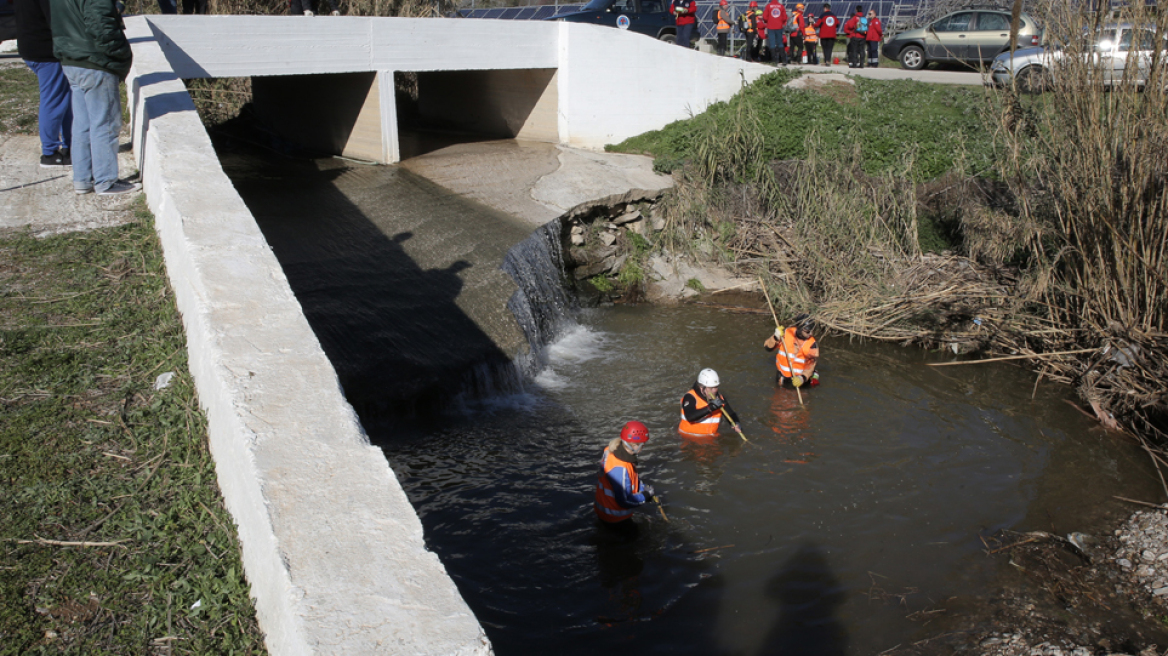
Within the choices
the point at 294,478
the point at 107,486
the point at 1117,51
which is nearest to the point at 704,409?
the point at 1117,51

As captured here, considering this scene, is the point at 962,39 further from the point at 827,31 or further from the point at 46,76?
the point at 46,76

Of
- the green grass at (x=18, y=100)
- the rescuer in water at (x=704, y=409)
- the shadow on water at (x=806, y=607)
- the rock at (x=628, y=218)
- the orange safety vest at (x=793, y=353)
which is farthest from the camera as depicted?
the rock at (x=628, y=218)

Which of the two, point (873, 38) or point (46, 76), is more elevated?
point (873, 38)

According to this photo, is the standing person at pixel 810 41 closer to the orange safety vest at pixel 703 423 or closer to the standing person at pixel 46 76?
the orange safety vest at pixel 703 423

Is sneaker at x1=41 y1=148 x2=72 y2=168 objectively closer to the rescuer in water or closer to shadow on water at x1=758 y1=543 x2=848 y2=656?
the rescuer in water

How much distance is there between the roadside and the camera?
115 inches

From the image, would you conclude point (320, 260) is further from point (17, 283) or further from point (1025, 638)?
point (1025, 638)

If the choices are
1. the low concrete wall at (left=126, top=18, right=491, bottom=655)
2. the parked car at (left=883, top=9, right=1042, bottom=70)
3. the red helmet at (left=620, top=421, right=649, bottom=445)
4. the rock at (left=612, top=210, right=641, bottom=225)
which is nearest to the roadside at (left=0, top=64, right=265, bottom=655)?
the low concrete wall at (left=126, top=18, right=491, bottom=655)

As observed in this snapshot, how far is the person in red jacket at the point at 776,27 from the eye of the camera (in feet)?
67.3

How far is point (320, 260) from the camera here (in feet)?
31.6

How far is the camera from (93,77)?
6.83m

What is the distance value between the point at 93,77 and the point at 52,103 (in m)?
1.55

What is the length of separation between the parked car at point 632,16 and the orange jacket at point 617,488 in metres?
16.6

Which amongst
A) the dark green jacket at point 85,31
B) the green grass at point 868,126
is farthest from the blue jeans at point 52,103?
the green grass at point 868,126
